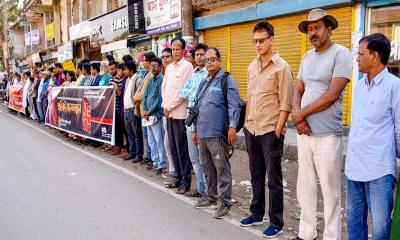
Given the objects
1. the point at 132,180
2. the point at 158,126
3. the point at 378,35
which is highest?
the point at 378,35

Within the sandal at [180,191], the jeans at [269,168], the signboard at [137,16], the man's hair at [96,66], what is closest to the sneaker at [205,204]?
the sandal at [180,191]

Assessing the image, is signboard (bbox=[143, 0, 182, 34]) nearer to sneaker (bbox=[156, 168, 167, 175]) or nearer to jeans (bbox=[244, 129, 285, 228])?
sneaker (bbox=[156, 168, 167, 175])

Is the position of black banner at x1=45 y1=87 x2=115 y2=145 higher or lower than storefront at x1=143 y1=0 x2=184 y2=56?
lower

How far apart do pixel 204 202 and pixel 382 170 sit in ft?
8.11

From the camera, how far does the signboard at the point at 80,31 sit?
2119 cm

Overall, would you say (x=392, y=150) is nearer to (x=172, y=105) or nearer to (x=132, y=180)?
(x=172, y=105)

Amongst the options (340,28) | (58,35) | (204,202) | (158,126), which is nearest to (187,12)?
(340,28)

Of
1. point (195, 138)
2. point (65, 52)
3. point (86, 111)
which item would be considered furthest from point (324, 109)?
point (65, 52)

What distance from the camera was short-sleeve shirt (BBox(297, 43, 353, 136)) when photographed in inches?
131

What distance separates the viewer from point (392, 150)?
283cm

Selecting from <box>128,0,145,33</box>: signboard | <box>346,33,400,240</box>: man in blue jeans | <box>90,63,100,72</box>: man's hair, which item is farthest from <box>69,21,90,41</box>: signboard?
<box>346,33,400,240</box>: man in blue jeans

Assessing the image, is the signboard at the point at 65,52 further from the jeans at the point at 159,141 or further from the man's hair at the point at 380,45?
the man's hair at the point at 380,45

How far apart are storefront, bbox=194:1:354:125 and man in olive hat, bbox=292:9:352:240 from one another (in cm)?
498

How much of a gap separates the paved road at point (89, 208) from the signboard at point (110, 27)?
10406mm
